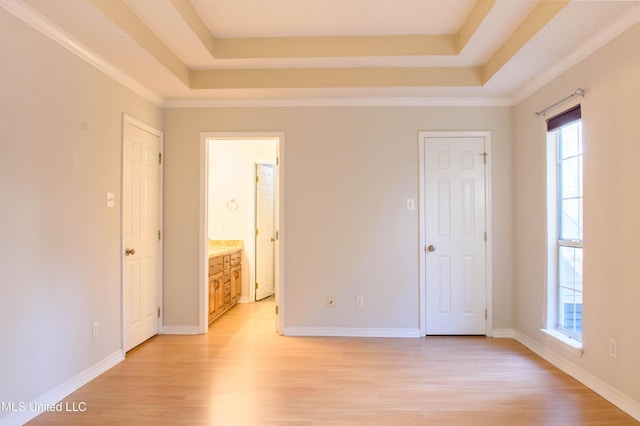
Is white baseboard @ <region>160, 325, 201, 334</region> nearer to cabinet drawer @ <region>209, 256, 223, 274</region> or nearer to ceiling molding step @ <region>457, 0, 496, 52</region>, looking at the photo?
cabinet drawer @ <region>209, 256, 223, 274</region>

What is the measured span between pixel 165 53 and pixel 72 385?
105 inches

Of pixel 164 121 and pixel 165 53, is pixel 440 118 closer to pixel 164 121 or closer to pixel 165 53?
pixel 165 53

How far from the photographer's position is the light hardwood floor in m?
2.28

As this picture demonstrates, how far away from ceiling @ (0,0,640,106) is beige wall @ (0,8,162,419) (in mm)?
292

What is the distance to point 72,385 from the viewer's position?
2.61m

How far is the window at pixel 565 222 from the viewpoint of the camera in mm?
2947

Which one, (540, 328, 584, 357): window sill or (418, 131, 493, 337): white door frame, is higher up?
(418, 131, 493, 337): white door frame

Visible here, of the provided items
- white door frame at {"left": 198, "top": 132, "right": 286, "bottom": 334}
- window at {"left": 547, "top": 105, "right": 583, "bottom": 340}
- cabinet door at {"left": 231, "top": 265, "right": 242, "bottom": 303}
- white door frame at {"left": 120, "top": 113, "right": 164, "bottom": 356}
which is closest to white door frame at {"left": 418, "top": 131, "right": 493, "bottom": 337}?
window at {"left": 547, "top": 105, "right": 583, "bottom": 340}

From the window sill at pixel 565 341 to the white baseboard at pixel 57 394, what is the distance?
3768mm

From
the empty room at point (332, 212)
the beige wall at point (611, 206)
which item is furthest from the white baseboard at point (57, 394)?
the beige wall at point (611, 206)

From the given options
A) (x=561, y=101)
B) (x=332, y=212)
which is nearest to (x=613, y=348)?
(x=561, y=101)

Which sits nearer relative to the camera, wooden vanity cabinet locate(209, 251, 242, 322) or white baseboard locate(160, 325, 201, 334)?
white baseboard locate(160, 325, 201, 334)

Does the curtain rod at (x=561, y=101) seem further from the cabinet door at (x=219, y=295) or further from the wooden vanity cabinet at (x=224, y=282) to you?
the cabinet door at (x=219, y=295)

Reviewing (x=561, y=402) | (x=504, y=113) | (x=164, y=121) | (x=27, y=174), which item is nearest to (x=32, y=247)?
(x=27, y=174)
